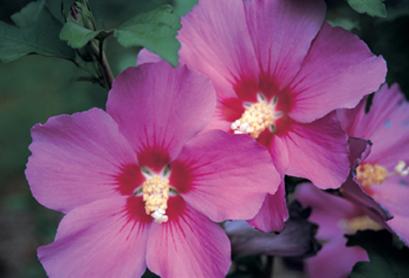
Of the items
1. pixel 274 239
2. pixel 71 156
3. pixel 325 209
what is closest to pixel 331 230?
pixel 325 209

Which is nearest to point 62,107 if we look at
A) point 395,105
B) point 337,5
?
point 337,5

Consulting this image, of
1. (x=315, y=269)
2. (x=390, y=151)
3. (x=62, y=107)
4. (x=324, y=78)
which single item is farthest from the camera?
(x=62, y=107)

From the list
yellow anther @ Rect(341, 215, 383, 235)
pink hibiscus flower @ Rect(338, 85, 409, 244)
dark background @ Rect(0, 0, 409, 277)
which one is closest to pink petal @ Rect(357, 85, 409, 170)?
pink hibiscus flower @ Rect(338, 85, 409, 244)

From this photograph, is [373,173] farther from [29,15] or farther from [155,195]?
[29,15]

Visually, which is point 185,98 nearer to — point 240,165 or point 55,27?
point 240,165

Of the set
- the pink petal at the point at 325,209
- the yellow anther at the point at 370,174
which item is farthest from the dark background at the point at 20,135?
the yellow anther at the point at 370,174

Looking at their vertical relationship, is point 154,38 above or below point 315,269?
above

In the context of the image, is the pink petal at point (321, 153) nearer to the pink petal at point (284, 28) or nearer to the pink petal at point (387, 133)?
the pink petal at point (284, 28)
